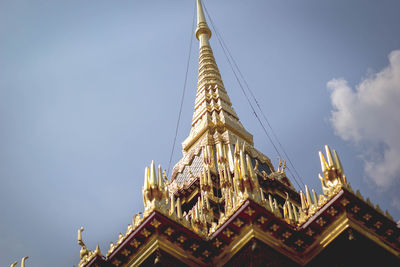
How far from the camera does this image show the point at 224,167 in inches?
970

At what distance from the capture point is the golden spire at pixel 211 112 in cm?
2864

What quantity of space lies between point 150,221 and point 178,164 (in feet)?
39.9

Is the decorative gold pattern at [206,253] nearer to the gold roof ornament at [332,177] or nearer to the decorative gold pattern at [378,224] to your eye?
the gold roof ornament at [332,177]

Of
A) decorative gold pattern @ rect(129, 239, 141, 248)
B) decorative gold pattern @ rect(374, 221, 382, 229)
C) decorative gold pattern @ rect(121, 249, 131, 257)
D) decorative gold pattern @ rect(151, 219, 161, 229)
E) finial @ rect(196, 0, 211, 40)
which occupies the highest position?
finial @ rect(196, 0, 211, 40)

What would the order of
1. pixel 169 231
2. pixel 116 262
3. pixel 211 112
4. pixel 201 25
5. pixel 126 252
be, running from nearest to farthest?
pixel 169 231 → pixel 126 252 → pixel 116 262 → pixel 211 112 → pixel 201 25

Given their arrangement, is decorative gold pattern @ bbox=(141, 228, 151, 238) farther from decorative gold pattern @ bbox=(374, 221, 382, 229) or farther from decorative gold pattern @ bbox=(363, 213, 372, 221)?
decorative gold pattern @ bbox=(374, 221, 382, 229)

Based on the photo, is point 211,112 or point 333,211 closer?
point 333,211

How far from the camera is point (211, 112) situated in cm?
3077

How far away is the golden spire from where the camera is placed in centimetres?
2864

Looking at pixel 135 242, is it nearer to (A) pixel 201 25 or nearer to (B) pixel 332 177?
(B) pixel 332 177

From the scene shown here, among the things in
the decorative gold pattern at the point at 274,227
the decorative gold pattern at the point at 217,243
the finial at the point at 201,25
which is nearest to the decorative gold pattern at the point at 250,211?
the decorative gold pattern at the point at 274,227

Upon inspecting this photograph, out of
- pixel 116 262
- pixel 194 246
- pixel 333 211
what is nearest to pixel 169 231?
pixel 194 246

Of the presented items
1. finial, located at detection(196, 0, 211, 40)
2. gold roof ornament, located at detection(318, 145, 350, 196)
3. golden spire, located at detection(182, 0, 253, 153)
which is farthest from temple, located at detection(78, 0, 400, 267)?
finial, located at detection(196, 0, 211, 40)

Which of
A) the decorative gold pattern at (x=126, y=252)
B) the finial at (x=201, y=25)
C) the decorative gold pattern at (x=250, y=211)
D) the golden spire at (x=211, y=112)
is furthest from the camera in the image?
the finial at (x=201, y=25)
